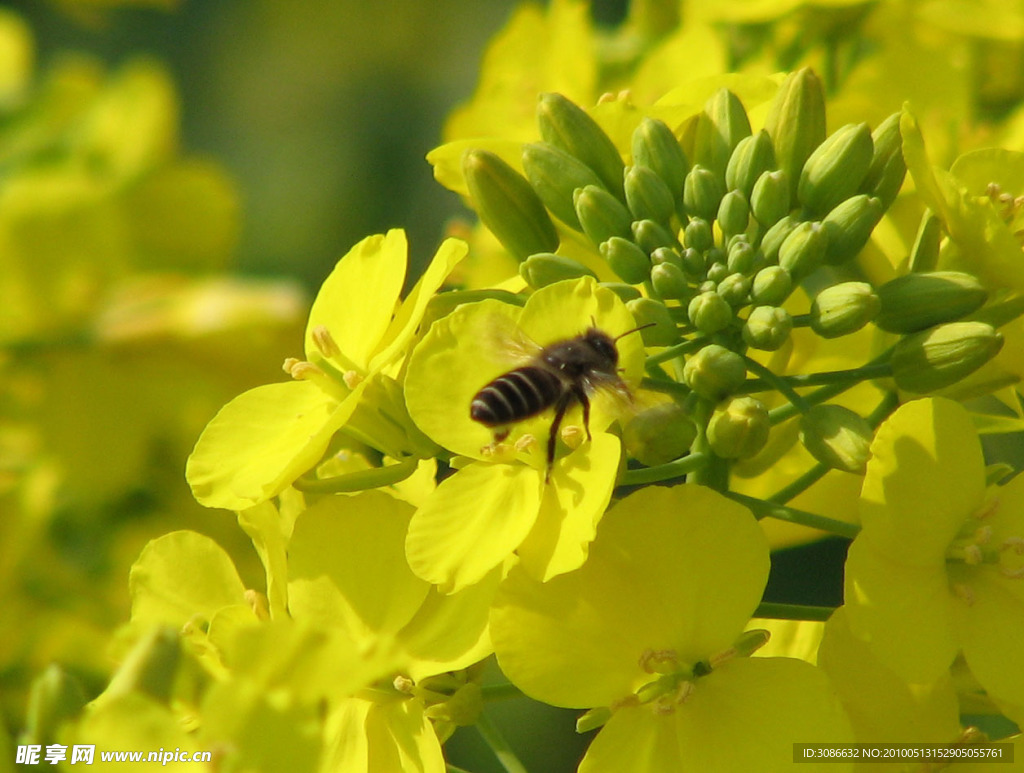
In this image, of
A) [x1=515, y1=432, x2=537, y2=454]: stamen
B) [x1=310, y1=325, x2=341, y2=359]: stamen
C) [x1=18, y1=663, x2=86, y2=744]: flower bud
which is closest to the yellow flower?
[x1=515, y1=432, x2=537, y2=454]: stamen

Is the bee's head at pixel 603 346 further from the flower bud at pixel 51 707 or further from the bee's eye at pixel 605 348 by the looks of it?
the flower bud at pixel 51 707

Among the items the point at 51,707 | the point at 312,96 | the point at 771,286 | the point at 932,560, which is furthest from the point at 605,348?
the point at 312,96

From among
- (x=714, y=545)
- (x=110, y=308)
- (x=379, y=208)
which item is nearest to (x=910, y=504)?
(x=714, y=545)

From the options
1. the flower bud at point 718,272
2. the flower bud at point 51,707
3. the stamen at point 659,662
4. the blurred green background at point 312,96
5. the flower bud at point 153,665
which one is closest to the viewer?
the flower bud at point 153,665

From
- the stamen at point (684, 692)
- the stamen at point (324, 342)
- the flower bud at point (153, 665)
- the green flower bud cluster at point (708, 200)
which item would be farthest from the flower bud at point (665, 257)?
the flower bud at point (153, 665)

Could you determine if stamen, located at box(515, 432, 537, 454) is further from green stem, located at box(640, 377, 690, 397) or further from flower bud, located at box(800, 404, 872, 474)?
flower bud, located at box(800, 404, 872, 474)

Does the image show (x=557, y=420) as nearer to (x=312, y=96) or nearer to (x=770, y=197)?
(x=770, y=197)

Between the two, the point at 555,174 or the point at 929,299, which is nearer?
the point at 929,299
